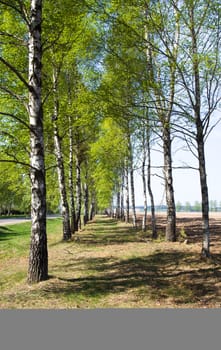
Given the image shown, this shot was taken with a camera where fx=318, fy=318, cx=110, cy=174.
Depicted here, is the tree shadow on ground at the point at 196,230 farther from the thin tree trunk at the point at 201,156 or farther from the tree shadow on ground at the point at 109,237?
the thin tree trunk at the point at 201,156

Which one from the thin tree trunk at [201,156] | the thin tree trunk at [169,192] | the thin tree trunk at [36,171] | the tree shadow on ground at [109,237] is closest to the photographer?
the thin tree trunk at [36,171]

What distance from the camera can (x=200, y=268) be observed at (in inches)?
308

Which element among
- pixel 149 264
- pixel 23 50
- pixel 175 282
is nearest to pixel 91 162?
pixel 23 50

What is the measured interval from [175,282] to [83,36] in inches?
325

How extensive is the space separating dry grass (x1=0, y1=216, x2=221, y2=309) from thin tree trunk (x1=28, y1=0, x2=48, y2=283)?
0.46 meters

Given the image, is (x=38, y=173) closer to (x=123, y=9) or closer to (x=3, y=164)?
(x=123, y=9)

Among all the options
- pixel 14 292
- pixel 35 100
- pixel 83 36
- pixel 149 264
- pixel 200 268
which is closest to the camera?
pixel 14 292

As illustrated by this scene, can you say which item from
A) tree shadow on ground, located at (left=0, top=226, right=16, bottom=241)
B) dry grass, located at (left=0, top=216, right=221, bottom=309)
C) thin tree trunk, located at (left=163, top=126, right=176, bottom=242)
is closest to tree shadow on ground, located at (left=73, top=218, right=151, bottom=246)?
thin tree trunk, located at (left=163, top=126, right=176, bottom=242)

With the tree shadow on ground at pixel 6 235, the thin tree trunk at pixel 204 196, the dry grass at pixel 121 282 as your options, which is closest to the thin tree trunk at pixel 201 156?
the thin tree trunk at pixel 204 196

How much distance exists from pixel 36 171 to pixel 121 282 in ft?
10.2

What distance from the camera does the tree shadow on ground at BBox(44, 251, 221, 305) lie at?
602cm

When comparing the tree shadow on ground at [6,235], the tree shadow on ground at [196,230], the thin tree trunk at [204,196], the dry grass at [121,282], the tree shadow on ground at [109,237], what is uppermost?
the thin tree trunk at [204,196]

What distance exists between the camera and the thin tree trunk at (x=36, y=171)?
7.09 metres

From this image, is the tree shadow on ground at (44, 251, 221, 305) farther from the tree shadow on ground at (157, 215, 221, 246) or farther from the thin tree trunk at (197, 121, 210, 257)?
the tree shadow on ground at (157, 215, 221, 246)
